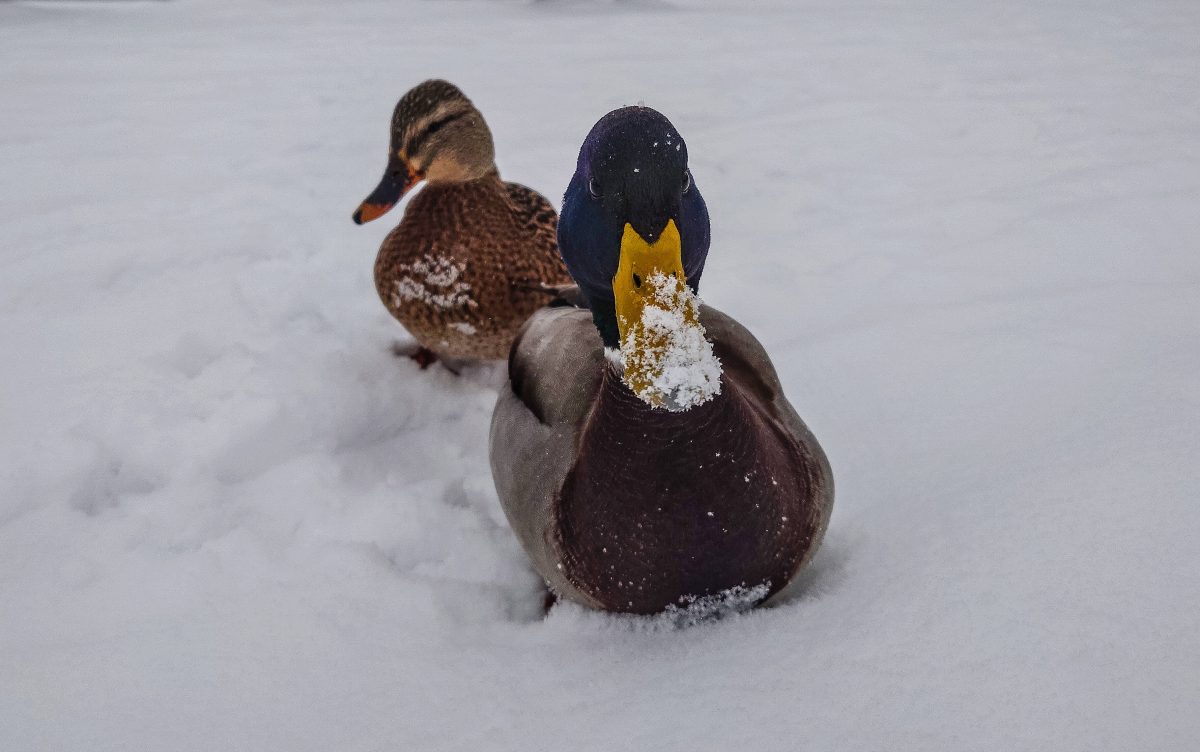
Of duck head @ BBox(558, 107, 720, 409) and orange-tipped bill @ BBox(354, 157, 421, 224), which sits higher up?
duck head @ BBox(558, 107, 720, 409)

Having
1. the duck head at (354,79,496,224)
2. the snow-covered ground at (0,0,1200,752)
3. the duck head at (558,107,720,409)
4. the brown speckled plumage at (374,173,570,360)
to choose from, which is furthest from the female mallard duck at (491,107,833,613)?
the duck head at (354,79,496,224)

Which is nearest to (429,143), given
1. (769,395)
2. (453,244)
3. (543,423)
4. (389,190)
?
(389,190)

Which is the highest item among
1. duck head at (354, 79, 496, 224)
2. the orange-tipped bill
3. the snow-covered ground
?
duck head at (354, 79, 496, 224)

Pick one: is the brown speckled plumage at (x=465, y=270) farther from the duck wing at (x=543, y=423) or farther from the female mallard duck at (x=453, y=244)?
the duck wing at (x=543, y=423)

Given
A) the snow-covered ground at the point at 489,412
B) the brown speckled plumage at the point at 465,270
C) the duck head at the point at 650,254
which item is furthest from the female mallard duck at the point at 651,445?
the brown speckled plumage at the point at 465,270

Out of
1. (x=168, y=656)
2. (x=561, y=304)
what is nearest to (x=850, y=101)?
(x=561, y=304)

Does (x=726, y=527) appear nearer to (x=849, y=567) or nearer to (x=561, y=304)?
(x=849, y=567)

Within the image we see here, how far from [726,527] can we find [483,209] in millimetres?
1290

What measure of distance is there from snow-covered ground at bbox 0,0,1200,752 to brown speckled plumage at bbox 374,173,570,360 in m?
0.19

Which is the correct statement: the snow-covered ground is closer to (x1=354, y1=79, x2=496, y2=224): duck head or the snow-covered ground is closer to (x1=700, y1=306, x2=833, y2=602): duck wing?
(x1=700, y1=306, x2=833, y2=602): duck wing

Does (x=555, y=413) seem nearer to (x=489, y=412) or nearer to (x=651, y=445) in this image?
(x=651, y=445)

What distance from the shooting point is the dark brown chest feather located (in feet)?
4.20

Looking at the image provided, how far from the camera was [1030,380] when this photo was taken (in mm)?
1994

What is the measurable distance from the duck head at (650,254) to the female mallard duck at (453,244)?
96 centimetres
